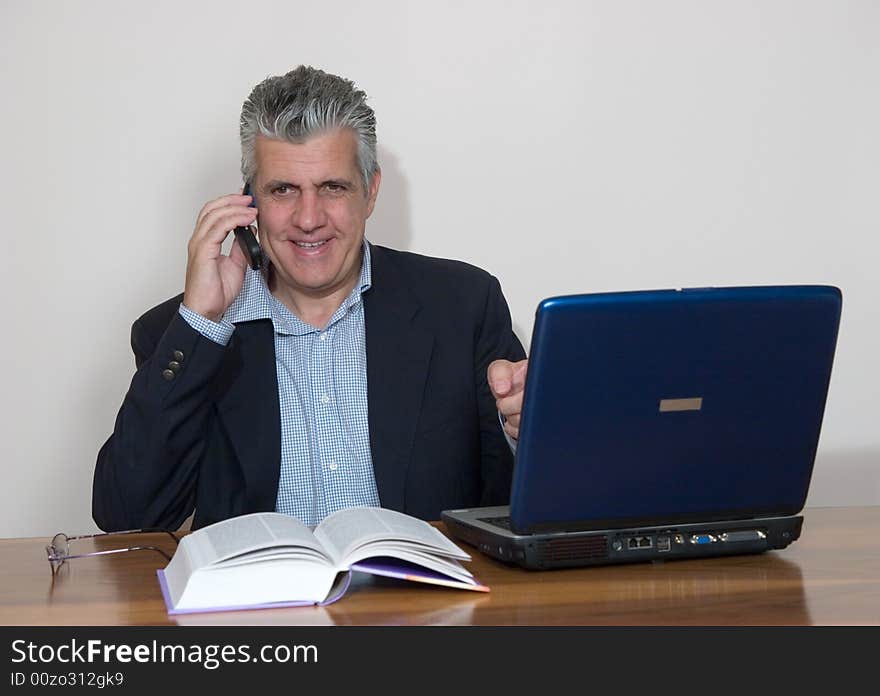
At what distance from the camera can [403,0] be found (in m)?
2.91

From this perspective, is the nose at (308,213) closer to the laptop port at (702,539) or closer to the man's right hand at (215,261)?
the man's right hand at (215,261)

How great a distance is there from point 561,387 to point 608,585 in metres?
0.27

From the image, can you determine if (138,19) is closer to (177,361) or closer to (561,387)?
(177,361)

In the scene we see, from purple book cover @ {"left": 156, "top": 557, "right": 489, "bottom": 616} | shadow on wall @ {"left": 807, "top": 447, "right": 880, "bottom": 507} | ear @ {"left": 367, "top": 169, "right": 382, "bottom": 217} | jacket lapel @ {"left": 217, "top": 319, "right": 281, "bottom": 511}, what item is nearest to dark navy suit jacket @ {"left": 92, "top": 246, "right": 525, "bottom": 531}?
jacket lapel @ {"left": 217, "top": 319, "right": 281, "bottom": 511}

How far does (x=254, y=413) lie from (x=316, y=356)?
0.21 meters

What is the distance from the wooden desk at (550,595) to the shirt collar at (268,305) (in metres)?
0.76

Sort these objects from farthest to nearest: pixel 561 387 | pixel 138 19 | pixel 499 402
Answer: pixel 138 19
pixel 499 402
pixel 561 387

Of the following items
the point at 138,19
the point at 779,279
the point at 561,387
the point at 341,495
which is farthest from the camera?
the point at 779,279

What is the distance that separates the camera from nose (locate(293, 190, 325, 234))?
2.33m

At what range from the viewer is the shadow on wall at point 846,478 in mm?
3164

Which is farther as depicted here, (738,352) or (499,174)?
(499,174)

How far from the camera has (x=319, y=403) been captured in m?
2.33

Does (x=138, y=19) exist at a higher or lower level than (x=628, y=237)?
higher

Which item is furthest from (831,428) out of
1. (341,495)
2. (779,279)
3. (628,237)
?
(341,495)
